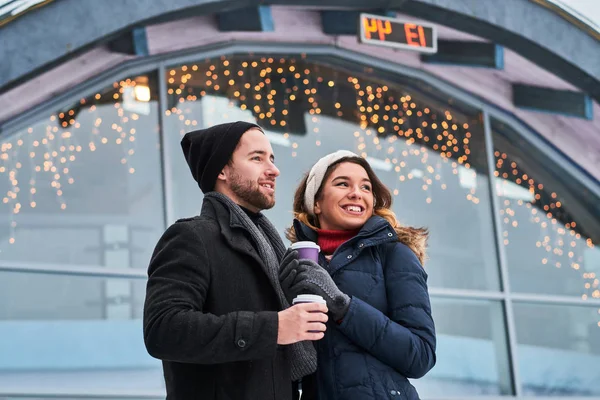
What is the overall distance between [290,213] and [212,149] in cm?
431

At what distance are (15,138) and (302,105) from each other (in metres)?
2.52

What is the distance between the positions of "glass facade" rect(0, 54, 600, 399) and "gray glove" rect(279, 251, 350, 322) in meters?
3.68

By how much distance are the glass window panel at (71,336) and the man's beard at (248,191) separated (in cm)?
346

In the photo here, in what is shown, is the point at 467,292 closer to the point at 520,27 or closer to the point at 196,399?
the point at 520,27

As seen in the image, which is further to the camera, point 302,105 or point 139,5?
point 302,105

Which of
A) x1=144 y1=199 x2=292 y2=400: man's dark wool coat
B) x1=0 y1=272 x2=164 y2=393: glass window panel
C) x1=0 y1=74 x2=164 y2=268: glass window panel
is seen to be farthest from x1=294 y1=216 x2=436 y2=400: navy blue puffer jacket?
x1=0 y1=74 x2=164 y2=268: glass window panel

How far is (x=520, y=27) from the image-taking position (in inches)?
287

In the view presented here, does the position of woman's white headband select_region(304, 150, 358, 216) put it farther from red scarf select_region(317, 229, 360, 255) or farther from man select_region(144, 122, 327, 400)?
man select_region(144, 122, 327, 400)

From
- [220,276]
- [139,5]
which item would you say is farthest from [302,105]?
[220,276]

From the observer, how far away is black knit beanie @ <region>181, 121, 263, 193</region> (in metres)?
2.99

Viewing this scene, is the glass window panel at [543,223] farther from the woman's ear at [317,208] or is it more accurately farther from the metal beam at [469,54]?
the woman's ear at [317,208]

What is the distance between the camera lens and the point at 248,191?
2969 mm

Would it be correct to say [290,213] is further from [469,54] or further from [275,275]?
[275,275]

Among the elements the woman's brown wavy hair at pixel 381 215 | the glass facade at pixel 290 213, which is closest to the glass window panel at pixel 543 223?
the glass facade at pixel 290 213
